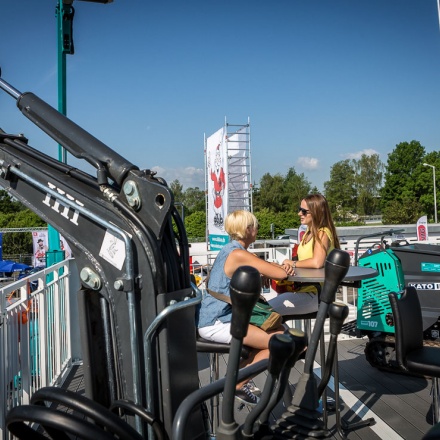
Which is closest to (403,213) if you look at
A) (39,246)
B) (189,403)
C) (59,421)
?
(39,246)

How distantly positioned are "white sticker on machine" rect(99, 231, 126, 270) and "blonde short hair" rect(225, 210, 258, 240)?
1576 millimetres

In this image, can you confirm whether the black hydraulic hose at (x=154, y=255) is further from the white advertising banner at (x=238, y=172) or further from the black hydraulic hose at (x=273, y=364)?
the white advertising banner at (x=238, y=172)

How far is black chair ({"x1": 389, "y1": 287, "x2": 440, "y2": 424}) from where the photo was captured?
2.65m

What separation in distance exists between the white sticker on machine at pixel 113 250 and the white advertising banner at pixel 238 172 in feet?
29.2

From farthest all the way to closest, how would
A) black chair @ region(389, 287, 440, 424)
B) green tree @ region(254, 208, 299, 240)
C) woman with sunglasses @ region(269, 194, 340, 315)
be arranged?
green tree @ region(254, 208, 299, 240)
woman with sunglasses @ region(269, 194, 340, 315)
black chair @ region(389, 287, 440, 424)

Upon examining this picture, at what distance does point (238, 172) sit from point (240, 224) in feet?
25.7

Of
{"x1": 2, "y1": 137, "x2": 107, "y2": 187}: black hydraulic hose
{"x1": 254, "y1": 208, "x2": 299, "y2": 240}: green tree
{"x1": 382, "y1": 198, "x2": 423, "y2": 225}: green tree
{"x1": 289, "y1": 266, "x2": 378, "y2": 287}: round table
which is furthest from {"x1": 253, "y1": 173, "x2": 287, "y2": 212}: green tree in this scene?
{"x1": 2, "y1": 137, "x2": 107, "y2": 187}: black hydraulic hose

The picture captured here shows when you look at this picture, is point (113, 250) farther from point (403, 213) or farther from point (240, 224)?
point (403, 213)

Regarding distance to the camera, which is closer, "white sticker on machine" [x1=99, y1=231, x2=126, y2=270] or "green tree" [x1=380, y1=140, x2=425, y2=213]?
"white sticker on machine" [x1=99, y1=231, x2=126, y2=270]

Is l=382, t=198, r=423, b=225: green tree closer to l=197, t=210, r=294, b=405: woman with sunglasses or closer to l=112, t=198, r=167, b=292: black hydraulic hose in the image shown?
l=197, t=210, r=294, b=405: woman with sunglasses

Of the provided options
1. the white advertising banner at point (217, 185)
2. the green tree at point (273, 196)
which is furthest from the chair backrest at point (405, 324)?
the green tree at point (273, 196)

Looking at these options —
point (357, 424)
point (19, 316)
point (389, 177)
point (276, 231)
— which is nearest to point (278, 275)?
point (357, 424)

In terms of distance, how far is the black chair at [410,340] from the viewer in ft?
8.70

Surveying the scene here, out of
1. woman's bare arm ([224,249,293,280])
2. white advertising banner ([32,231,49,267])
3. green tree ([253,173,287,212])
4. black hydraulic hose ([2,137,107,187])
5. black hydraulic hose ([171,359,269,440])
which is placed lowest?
white advertising banner ([32,231,49,267])
